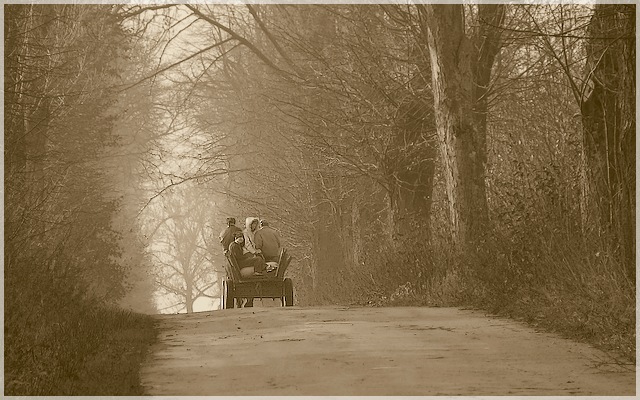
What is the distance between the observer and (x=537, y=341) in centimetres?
1194

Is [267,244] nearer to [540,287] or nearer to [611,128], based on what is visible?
[540,287]

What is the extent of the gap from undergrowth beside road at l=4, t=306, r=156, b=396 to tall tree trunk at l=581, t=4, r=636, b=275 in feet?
17.7

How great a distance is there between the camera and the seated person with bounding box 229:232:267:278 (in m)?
22.4

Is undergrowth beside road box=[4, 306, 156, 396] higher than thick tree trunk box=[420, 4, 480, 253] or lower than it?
lower

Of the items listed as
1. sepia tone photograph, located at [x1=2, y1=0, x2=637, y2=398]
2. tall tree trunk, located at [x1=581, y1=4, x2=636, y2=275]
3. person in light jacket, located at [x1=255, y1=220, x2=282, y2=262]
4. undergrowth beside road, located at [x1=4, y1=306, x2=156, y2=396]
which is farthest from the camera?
person in light jacket, located at [x1=255, y1=220, x2=282, y2=262]

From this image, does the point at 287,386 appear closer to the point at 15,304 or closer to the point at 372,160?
the point at 15,304

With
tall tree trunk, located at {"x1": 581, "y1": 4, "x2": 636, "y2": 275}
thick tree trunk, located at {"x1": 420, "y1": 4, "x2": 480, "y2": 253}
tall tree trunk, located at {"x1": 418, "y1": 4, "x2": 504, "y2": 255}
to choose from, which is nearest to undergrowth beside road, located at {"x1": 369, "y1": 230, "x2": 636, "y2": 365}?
tall tree trunk, located at {"x1": 581, "y1": 4, "x2": 636, "y2": 275}

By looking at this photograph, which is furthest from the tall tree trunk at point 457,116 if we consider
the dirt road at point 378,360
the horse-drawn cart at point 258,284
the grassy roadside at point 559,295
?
the dirt road at point 378,360

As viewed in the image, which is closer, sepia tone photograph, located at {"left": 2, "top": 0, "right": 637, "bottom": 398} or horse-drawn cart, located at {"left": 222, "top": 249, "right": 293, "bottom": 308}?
sepia tone photograph, located at {"left": 2, "top": 0, "right": 637, "bottom": 398}

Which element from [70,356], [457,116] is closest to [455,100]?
[457,116]

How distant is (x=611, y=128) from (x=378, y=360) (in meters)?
4.54

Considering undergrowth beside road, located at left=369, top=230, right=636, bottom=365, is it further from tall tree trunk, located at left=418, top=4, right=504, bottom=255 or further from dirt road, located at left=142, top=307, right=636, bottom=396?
tall tree trunk, located at left=418, top=4, right=504, bottom=255

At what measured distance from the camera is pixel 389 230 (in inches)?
985

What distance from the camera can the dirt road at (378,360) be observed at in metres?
9.09
